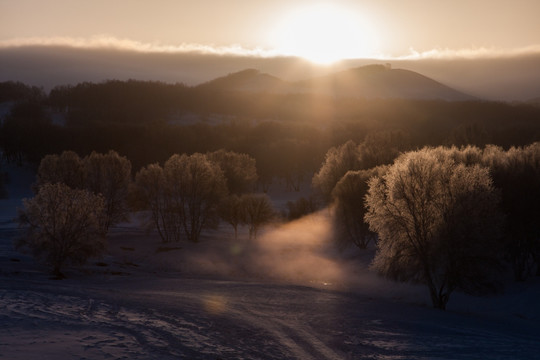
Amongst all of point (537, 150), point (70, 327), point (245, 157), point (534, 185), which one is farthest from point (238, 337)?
point (245, 157)

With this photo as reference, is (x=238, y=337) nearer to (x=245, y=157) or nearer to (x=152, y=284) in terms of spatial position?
(x=152, y=284)

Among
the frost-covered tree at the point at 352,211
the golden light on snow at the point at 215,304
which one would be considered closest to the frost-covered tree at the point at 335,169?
the frost-covered tree at the point at 352,211

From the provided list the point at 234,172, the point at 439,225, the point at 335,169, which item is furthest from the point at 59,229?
the point at 234,172

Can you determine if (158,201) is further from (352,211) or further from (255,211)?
(352,211)

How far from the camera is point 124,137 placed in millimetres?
148000

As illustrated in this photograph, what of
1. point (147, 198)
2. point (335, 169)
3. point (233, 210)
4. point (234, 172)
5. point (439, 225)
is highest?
point (335, 169)

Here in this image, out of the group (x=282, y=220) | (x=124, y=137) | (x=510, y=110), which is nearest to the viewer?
(x=282, y=220)

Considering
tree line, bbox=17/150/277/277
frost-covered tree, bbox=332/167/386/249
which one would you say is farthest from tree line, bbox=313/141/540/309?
tree line, bbox=17/150/277/277

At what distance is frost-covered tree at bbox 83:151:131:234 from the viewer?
71438 mm

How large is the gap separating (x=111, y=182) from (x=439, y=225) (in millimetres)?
51470

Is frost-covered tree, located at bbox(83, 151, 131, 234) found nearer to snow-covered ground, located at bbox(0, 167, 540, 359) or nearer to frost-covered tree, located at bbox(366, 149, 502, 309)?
snow-covered ground, located at bbox(0, 167, 540, 359)

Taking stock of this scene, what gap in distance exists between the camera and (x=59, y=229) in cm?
4553

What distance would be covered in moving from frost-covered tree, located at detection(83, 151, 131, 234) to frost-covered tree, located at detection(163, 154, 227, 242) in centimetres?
733

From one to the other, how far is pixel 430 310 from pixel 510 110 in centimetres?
18167
